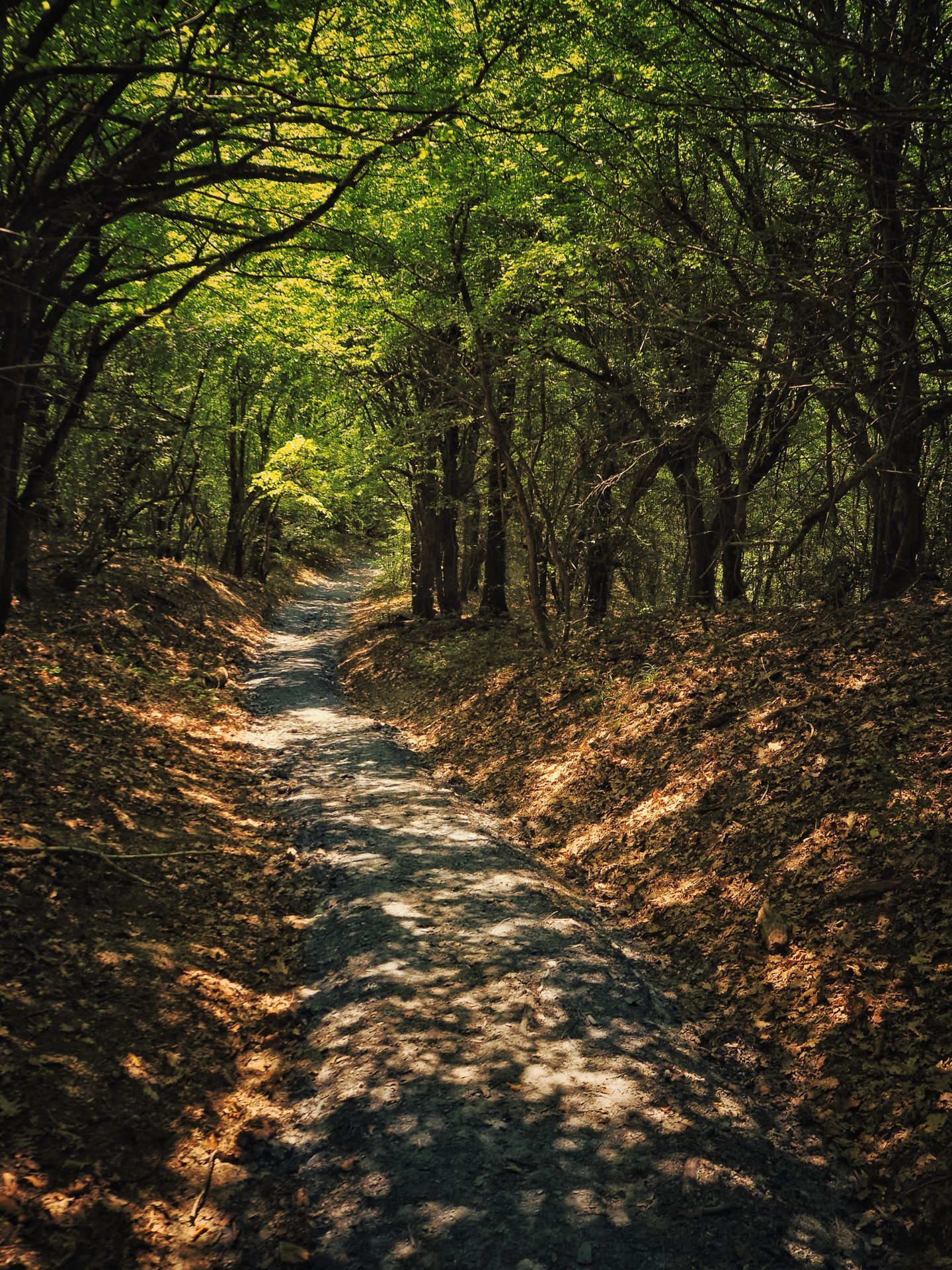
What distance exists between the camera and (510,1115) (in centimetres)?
454

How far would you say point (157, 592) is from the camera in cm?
1819

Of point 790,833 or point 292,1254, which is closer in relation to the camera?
point 292,1254

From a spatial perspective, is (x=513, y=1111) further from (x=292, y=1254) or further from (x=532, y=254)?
(x=532, y=254)

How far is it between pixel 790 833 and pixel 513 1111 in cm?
356

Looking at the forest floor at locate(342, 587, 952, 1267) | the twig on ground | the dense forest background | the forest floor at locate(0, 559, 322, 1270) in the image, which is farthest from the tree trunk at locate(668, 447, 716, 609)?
the twig on ground

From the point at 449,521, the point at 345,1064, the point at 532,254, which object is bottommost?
the point at 345,1064

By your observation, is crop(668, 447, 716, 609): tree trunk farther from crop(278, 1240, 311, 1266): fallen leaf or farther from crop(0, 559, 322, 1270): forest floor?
crop(278, 1240, 311, 1266): fallen leaf

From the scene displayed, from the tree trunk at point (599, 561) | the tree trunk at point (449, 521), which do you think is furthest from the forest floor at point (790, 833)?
the tree trunk at point (449, 521)

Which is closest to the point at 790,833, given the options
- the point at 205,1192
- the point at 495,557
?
the point at 205,1192

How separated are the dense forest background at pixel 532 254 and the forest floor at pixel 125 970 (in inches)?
98.9

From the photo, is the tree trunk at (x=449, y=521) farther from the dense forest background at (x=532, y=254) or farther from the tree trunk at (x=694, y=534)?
the tree trunk at (x=694, y=534)

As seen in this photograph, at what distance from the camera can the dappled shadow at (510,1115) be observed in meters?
3.77

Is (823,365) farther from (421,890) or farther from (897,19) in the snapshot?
(421,890)

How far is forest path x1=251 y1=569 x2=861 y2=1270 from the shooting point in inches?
148
